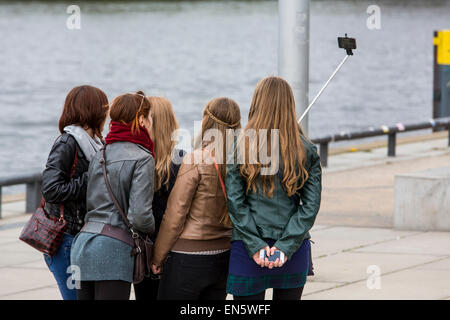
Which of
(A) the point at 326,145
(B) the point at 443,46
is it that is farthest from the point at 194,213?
(B) the point at 443,46

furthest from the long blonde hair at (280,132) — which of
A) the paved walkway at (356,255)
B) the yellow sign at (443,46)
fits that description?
the yellow sign at (443,46)

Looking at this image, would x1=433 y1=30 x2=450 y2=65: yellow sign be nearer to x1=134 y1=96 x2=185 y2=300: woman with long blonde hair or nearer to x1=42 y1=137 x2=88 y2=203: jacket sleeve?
x1=134 y1=96 x2=185 y2=300: woman with long blonde hair

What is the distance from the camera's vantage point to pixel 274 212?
15.4 ft

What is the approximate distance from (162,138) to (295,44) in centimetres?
286

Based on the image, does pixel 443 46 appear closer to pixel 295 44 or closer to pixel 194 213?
pixel 295 44

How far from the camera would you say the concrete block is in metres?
9.01

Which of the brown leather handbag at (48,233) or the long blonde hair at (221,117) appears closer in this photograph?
the long blonde hair at (221,117)

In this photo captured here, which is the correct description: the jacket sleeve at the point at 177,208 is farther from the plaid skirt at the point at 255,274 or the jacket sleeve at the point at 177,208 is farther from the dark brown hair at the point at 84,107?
the dark brown hair at the point at 84,107

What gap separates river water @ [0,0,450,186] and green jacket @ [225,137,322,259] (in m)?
10.1

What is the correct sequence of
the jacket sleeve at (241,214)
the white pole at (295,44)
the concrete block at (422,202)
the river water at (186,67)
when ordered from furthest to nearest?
the river water at (186,67) < the concrete block at (422,202) < the white pole at (295,44) < the jacket sleeve at (241,214)

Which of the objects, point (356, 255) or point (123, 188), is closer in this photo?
point (123, 188)

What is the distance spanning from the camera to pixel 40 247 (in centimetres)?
503

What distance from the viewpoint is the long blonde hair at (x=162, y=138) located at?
5012 millimetres

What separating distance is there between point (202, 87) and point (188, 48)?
34175 mm
